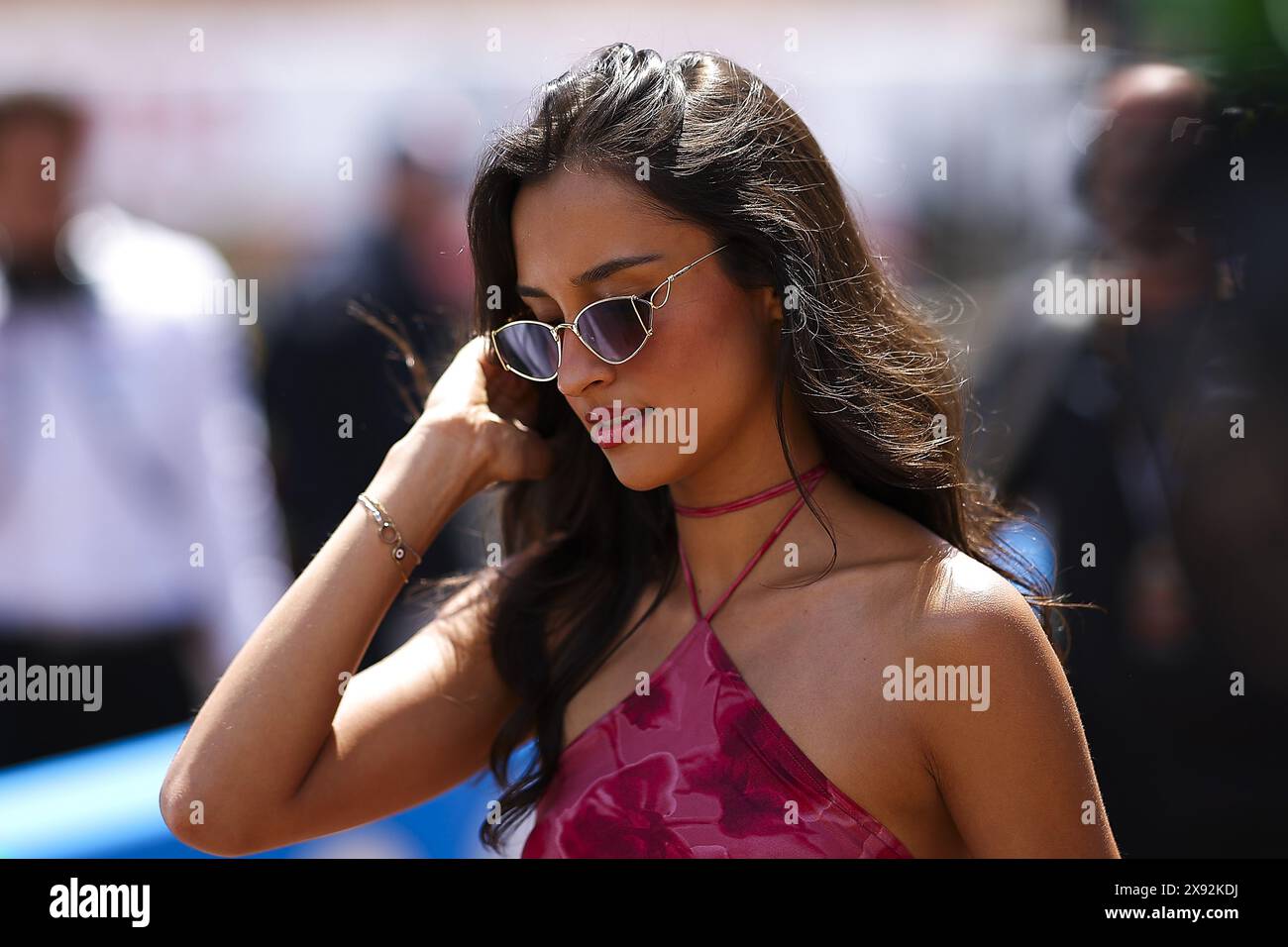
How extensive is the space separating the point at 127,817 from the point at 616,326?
1949 millimetres

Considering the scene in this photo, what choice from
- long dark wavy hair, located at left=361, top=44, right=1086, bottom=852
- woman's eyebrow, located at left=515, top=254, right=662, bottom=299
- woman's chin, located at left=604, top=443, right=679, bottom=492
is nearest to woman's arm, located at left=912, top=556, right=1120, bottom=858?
long dark wavy hair, located at left=361, top=44, right=1086, bottom=852

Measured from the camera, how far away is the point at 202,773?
2000mm

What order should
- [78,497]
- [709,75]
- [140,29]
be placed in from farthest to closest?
[140,29], [78,497], [709,75]

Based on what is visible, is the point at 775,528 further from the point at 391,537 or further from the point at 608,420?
the point at 391,537

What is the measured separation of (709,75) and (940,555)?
833mm

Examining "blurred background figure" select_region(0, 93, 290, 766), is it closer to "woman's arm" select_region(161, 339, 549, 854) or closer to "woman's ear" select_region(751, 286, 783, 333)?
"woman's arm" select_region(161, 339, 549, 854)

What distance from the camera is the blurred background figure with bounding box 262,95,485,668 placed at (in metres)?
4.28

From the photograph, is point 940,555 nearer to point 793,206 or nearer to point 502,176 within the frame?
point 793,206

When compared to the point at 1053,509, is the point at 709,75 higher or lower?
higher

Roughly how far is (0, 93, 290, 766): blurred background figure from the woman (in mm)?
2043

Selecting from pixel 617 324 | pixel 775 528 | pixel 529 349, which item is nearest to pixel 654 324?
pixel 617 324

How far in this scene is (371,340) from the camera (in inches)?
179
